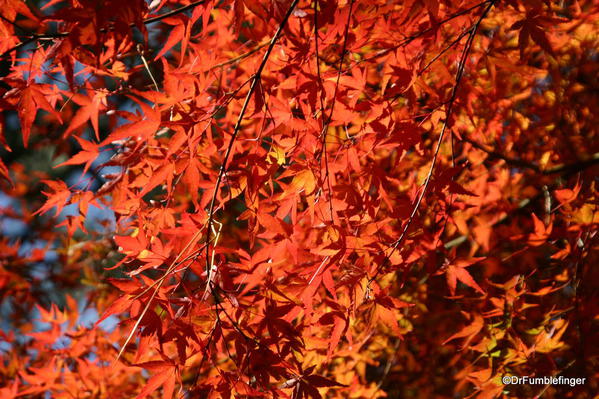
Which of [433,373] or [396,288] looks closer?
[396,288]

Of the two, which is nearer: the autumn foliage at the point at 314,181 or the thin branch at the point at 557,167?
the autumn foliage at the point at 314,181

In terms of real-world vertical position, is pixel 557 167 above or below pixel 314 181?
below

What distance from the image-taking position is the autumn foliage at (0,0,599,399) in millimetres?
1024

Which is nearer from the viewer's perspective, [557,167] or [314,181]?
[314,181]

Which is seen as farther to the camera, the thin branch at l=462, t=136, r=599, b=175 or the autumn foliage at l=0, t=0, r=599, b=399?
the thin branch at l=462, t=136, r=599, b=175

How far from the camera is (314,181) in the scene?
1.09 metres

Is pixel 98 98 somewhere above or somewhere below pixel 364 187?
above

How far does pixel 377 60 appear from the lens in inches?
57.1

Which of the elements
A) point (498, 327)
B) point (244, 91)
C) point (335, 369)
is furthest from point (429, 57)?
point (335, 369)

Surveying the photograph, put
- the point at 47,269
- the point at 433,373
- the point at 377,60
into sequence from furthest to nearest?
the point at 47,269 < the point at 433,373 < the point at 377,60

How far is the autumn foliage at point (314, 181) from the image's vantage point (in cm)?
102

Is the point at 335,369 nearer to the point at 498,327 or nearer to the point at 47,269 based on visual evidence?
the point at 498,327

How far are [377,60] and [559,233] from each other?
2.95 ft

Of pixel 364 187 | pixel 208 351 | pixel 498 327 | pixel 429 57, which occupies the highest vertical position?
pixel 429 57
